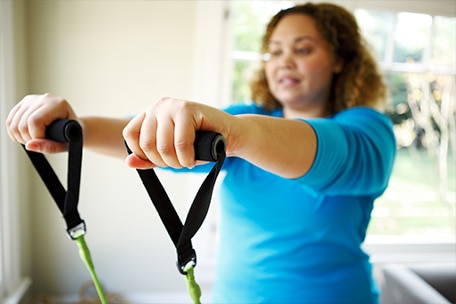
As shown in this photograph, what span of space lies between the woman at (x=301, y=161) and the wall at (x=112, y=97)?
57 millimetres

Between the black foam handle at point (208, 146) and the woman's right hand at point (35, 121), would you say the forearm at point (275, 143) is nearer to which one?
the black foam handle at point (208, 146)

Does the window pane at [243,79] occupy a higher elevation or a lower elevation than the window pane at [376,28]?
lower

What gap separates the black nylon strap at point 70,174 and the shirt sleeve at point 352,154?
18cm

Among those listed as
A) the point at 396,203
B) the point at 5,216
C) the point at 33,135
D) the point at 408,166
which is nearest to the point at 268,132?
the point at 33,135

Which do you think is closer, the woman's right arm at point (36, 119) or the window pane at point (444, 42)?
the woman's right arm at point (36, 119)

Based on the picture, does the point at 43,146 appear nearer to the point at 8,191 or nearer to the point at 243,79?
the point at 8,191

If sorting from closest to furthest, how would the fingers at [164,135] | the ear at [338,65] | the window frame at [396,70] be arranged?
1. the fingers at [164,135]
2. the window frame at [396,70]
3. the ear at [338,65]

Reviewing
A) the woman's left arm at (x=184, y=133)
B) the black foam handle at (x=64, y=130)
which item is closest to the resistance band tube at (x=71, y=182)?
the black foam handle at (x=64, y=130)

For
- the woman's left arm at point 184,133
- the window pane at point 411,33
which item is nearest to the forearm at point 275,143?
the woman's left arm at point 184,133

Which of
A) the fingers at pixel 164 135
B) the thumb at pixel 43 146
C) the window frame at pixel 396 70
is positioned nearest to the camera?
the fingers at pixel 164 135

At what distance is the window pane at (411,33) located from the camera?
44 centimetres

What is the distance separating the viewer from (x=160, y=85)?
44 cm

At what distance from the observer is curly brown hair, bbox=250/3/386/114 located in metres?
0.51

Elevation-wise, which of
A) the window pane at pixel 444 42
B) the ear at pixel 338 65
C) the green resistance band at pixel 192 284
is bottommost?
the green resistance band at pixel 192 284
